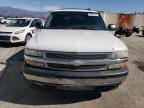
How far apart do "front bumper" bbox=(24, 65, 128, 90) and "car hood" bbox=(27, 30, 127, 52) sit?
41cm

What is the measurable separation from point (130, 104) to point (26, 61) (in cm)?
215

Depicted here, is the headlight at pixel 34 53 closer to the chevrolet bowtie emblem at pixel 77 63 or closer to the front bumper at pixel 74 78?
the front bumper at pixel 74 78

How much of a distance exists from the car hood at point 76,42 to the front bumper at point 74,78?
406 mm

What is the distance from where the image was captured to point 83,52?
4469 millimetres

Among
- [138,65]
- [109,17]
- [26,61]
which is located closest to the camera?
[26,61]

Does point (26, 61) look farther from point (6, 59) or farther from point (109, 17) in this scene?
point (109, 17)

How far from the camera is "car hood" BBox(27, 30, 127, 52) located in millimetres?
4574

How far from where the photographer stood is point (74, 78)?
4406 mm

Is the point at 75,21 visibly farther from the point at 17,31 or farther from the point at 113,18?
the point at 113,18

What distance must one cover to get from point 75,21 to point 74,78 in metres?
2.51

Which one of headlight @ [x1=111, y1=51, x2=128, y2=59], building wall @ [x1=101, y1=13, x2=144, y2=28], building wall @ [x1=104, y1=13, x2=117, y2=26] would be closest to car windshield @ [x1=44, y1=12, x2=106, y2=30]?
headlight @ [x1=111, y1=51, x2=128, y2=59]

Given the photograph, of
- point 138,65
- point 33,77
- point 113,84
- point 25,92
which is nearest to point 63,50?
point 33,77

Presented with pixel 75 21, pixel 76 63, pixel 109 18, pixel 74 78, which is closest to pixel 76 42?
pixel 76 63

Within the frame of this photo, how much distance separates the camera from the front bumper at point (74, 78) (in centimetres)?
441
